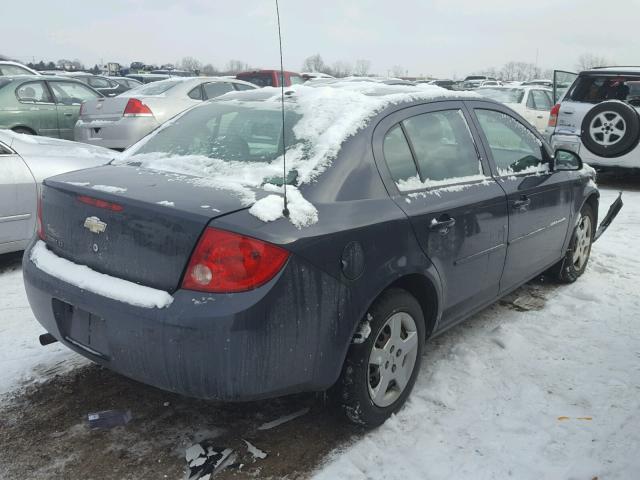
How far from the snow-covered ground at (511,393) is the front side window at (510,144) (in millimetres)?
1054

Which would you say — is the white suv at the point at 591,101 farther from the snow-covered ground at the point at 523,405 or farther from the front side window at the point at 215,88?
the front side window at the point at 215,88

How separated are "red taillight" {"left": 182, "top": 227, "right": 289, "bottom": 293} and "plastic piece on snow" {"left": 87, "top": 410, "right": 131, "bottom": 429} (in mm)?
991

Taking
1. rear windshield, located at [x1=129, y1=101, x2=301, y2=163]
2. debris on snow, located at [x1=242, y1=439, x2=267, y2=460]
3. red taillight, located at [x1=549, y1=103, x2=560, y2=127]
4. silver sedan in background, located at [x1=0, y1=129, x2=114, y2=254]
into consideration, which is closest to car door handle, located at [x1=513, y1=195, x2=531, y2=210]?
rear windshield, located at [x1=129, y1=101, x2=301, y2=163]

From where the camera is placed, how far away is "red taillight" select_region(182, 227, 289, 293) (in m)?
2.14

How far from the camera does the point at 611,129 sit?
618 centimetres

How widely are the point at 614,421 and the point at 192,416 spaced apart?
2.05 meters

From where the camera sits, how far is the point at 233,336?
212cm

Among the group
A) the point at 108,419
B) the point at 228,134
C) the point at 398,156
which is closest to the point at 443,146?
the point at 398,156

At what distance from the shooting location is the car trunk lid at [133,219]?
2.23 meters

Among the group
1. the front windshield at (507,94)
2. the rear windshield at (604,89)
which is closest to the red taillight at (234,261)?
the rear windshield at (604,89)

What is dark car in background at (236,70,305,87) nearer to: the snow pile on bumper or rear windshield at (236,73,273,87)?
rear windshield at (236,73,273,87)

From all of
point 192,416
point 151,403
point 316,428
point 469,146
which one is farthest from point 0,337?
point 469,146

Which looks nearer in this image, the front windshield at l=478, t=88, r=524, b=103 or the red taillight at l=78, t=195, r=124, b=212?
the red taillight at l=78, t=195, r=124, b=212

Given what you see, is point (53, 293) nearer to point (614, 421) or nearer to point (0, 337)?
point (0, 337)
